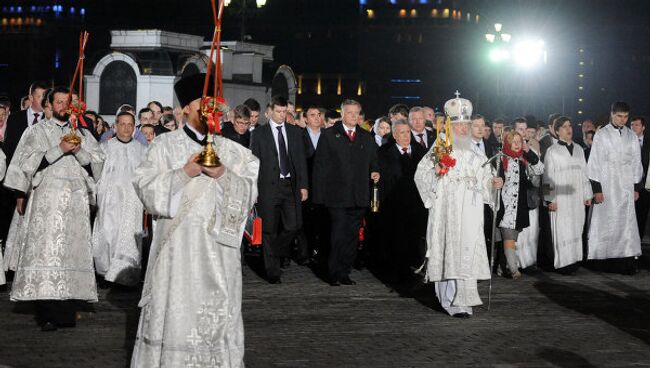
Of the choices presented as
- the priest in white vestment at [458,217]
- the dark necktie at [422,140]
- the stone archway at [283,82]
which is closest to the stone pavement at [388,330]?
the priest in white vestment at [458,217]

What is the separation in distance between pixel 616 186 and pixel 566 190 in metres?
0.96

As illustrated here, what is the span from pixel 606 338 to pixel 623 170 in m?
6.29

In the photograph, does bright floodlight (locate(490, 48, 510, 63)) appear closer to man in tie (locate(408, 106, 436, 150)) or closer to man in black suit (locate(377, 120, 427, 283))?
man in tie (locate(408, 106, 436, 150))

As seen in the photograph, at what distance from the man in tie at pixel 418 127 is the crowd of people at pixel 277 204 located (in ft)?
0.09

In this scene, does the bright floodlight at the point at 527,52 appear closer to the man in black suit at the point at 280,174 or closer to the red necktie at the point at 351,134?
the red necktie at the point at 351,134

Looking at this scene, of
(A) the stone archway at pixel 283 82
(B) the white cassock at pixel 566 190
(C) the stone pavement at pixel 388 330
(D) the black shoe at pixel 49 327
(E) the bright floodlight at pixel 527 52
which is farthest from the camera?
(E) the bright floodlight at pixel 527 52

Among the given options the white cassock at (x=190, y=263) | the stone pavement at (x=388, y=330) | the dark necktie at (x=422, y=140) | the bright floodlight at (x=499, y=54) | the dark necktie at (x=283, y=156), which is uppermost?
the bright floodlight at (x=499, y=54)

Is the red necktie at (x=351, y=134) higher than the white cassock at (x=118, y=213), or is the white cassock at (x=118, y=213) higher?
the red necktie at (x=351, y=134)

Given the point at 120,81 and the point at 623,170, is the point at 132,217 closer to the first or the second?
the point at 623,170

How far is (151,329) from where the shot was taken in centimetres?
738

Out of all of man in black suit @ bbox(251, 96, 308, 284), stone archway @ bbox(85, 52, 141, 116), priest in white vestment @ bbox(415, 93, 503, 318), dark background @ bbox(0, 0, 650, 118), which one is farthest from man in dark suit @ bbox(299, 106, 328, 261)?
dark background @ bbox(0, 0, 650, 118)

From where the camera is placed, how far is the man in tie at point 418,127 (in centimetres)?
1553

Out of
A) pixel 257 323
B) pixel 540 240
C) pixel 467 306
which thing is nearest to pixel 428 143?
pixel 540 240

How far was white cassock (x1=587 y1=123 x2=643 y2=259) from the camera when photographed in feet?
54.6
